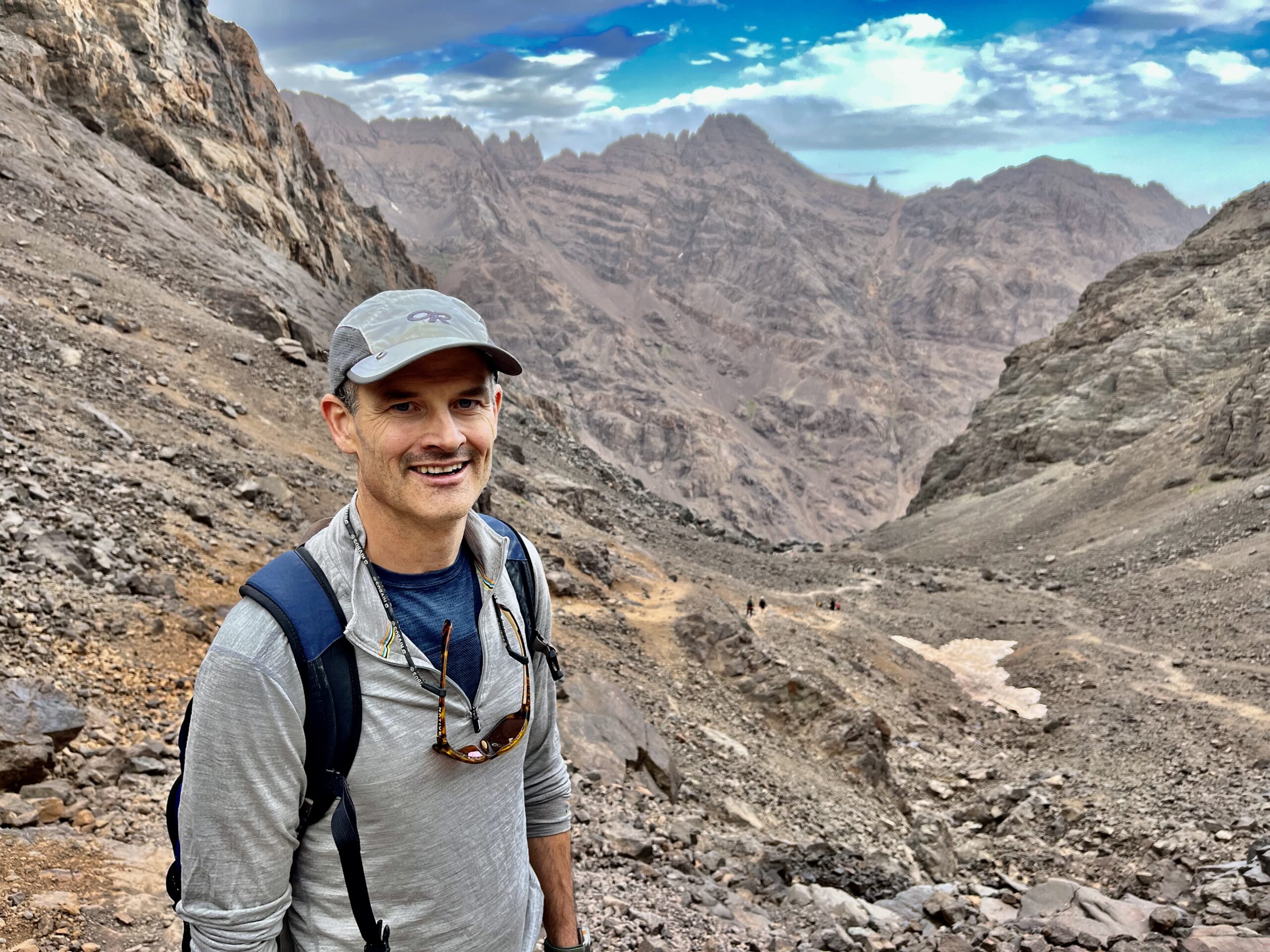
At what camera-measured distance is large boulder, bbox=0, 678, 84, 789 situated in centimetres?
514

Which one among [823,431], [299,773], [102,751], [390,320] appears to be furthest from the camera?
[823,431]

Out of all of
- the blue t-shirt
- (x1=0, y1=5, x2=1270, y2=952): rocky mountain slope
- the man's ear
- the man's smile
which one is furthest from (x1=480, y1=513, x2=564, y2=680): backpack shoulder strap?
(x1=0, y1=5, x2=1270, y2=952): rocky mountain slope

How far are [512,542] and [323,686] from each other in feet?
2.61

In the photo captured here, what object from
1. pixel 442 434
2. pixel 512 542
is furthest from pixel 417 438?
pixel 512 542

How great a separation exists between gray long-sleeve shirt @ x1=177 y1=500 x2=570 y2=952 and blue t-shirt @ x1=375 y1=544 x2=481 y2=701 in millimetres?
29

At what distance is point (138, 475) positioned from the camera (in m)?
11.3

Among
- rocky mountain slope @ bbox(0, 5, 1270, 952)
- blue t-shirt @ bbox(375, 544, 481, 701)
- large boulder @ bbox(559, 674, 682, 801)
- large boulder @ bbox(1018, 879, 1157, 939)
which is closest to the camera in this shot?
blue t-shirt @ bbox(375, 544, 481, 701)

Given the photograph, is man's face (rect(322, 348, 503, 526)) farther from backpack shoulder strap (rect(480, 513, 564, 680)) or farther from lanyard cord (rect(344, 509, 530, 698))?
backpack shoulder strap (rect(480, 513, 564, 680))

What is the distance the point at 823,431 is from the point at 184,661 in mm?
164495

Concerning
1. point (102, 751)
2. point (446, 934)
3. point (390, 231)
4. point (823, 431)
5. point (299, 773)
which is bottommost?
point (823, 431)

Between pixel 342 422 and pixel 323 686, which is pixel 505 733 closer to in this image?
pixel 323 686

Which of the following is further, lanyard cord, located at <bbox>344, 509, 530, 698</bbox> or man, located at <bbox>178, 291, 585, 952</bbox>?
lanyard cord, located at <bbox>344, 509, 530, 698</bbox>

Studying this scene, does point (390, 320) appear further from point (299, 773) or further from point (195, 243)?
point (195, 243)

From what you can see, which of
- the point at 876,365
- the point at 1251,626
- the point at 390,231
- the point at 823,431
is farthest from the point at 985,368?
the point at 1251,626
